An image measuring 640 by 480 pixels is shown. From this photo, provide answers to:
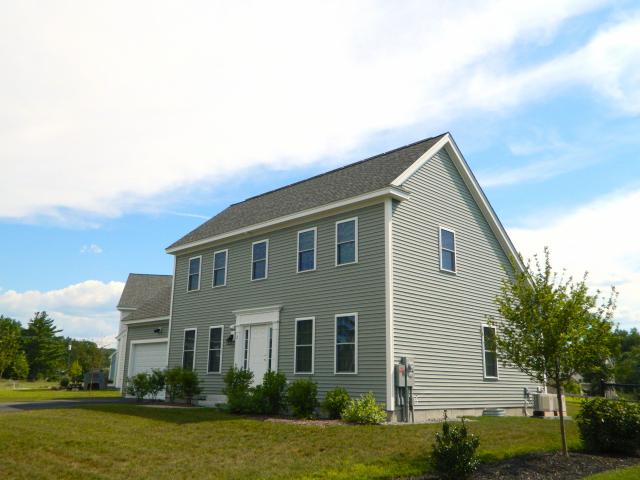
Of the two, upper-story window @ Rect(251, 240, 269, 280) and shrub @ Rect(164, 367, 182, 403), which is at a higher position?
upper-story window @ Rect(251, 240, 269, 280)

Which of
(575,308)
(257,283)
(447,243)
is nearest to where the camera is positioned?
(575,308)

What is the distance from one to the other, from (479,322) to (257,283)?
25.1 ft

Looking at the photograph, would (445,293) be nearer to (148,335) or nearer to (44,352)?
(148,335)

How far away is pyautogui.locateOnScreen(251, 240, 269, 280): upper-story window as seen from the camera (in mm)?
19906

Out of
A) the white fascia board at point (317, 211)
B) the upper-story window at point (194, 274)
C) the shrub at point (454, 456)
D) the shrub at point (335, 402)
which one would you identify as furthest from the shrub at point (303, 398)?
the upper-story window at point (194, 274)

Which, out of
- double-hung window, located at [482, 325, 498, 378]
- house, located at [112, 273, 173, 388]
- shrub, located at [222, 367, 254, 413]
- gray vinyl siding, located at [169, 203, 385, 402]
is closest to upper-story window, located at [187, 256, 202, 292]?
gray vinyl siding, located at [169, 203, 385, 402]

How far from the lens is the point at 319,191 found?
1964cm

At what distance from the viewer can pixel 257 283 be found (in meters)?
20.0

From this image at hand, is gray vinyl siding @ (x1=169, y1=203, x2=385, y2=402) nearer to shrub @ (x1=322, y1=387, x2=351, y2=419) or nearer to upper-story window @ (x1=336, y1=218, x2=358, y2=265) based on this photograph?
upper-story window @ (x1=336, y1=218, x2=358, y2=265)

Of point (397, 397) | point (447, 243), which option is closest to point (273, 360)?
point (397, 397)

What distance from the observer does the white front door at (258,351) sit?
18969 mm

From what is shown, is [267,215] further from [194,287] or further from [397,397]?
[397,397]

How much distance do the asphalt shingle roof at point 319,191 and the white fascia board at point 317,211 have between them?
6.6 inches

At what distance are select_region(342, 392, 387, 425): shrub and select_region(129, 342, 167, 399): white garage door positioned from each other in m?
12.7
